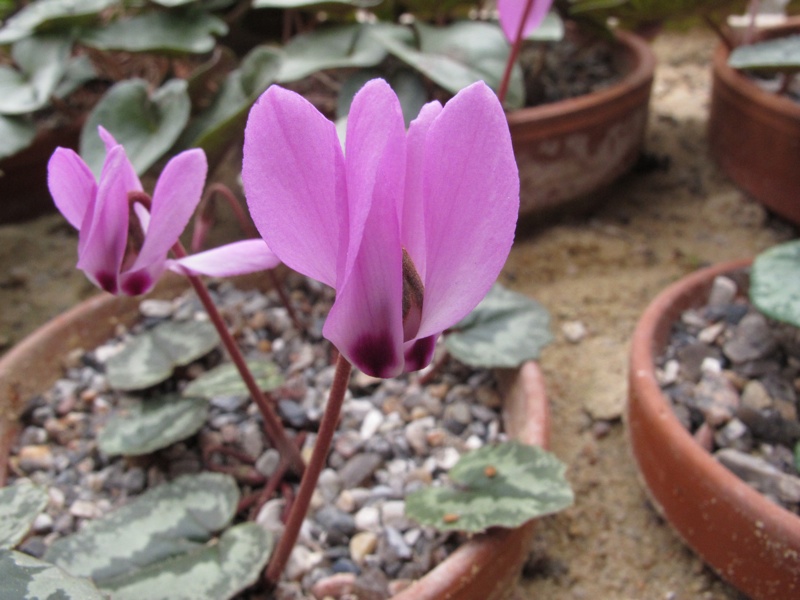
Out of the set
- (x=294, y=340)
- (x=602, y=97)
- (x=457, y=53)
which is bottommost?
(x=294, y=340)

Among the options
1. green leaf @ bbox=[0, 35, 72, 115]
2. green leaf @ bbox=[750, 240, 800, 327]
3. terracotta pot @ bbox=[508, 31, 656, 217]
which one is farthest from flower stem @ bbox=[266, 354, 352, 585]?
green leaf @ bbox=[0, 35, 72, 115]

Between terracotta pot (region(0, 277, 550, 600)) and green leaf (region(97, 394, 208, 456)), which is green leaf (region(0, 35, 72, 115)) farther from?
green leaf (region(97, 394, 208, 456))

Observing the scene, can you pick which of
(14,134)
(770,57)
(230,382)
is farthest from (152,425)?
(770,57)

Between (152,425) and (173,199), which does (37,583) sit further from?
(152,425)

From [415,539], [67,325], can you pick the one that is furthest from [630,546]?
[67,325]

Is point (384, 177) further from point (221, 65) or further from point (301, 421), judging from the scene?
point (221, 65)

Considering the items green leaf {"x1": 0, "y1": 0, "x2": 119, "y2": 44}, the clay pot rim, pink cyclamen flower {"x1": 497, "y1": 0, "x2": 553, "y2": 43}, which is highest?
pink cyclamen flower {"x1": 497, "y1": 0, "x2": 553, "y2": 43}
